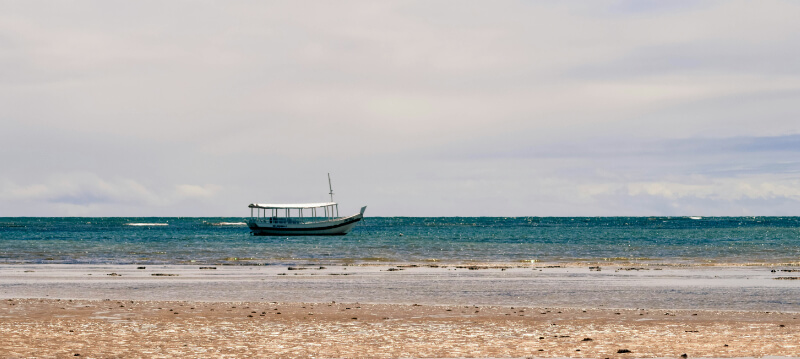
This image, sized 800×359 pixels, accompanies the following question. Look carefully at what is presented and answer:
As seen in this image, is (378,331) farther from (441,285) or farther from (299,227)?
(299,227)

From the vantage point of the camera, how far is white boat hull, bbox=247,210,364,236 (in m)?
114

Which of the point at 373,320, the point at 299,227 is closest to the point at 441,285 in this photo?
the point at 373,320

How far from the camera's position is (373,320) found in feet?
63.8

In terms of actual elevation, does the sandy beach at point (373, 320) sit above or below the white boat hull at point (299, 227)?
below

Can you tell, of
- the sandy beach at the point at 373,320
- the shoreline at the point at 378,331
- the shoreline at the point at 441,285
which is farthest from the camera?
the shoreline at the point at 441,285

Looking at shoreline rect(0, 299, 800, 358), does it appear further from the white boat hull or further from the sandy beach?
the white boat hull

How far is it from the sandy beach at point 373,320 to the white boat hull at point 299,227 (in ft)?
262

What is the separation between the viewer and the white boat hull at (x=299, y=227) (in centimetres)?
11450

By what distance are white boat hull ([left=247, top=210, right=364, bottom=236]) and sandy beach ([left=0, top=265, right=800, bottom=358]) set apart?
3142 inches

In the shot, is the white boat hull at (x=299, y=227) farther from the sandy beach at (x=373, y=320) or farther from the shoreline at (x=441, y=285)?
the sandy beach at (x=373, y=320)

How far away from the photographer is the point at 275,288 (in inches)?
1177

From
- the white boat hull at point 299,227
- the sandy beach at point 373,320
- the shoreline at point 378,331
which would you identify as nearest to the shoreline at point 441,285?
the sandy beach at point 373,320

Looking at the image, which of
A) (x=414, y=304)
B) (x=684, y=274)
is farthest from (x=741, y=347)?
(x=684, y=274)

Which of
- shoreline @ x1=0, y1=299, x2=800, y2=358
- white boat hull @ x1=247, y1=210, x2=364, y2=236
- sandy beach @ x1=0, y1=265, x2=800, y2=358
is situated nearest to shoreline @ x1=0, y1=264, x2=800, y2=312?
sandy beach @ x1=0, y1=265, x2=800, y2=358
